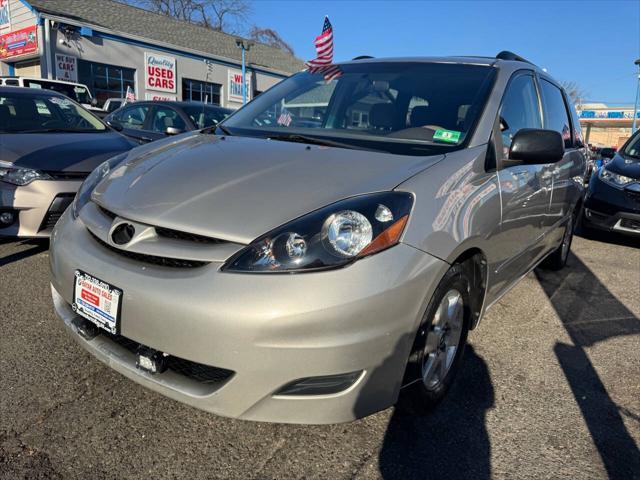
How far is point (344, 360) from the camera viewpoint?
169 cm

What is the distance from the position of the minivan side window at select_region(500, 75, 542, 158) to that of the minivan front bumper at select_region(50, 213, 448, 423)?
126 centimetres

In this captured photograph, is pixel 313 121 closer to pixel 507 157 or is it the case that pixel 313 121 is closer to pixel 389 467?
pixel 507 157

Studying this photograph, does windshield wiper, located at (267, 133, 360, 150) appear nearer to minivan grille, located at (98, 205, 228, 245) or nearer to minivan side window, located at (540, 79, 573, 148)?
minivan grille, located at (98, 205, 228, 245)

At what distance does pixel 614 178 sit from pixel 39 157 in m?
6.30

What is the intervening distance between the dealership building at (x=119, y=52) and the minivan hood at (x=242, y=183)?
1836 cm

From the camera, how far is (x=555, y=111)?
3959 millimetres

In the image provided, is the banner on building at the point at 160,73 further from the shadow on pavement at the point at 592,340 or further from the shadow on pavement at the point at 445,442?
the shadow on pavement at the point at 445,442

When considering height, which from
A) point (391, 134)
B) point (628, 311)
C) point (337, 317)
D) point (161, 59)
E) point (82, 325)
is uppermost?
point (161, 59)

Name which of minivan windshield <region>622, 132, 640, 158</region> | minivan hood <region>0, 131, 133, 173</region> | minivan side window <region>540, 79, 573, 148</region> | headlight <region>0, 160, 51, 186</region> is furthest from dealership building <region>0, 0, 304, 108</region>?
minivan side window <region>540, 79, 573, 148</region>

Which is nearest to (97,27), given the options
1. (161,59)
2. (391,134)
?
(161,59)

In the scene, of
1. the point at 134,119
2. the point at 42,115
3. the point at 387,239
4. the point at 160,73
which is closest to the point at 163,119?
the point at 134,119

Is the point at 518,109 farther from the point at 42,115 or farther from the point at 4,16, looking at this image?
the point at 4,16

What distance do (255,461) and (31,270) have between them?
2.80 metres

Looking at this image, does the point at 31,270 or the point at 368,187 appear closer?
the point at 368,187
